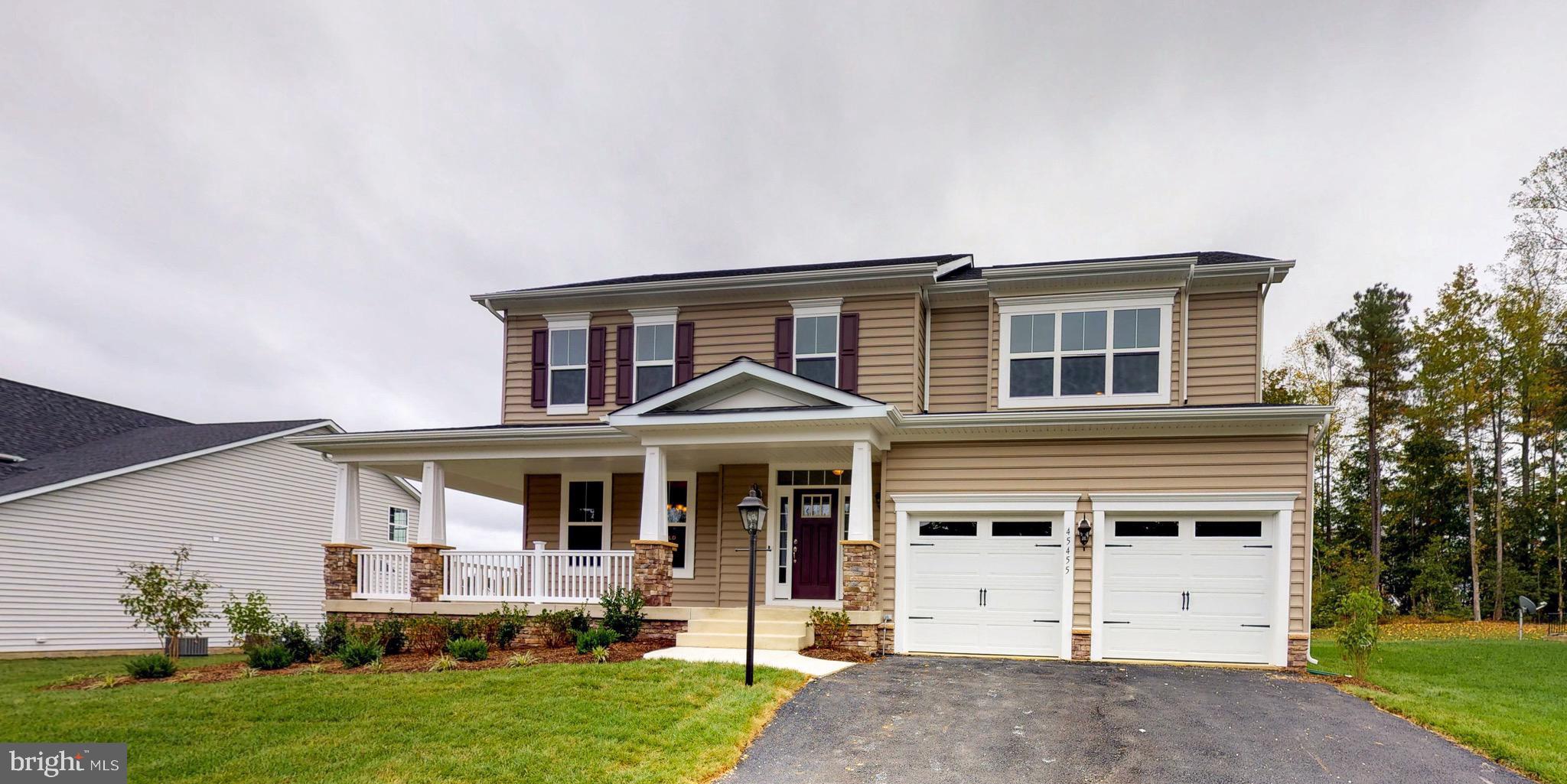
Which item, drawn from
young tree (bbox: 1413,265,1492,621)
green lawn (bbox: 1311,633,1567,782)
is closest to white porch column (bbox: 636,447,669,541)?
green lawn (bbox: 1311,633,1567,782)

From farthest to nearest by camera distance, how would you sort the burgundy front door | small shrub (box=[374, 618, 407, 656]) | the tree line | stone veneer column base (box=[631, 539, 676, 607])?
the tree line < the burgundy front door < stone veneer column base (box=[631, 539, 676, 607]) < small shrub (box=[374, 618, 407, 656])

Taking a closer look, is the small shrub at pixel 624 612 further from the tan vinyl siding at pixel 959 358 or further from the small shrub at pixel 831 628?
the tan vinyl siding at pixel 959 358

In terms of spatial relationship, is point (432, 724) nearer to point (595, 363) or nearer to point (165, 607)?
point (165, 607)

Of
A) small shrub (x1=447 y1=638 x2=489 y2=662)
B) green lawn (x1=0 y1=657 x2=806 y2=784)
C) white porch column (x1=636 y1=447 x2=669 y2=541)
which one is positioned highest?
white porch column (x1=636 y1=447 x2=669 y2=541)

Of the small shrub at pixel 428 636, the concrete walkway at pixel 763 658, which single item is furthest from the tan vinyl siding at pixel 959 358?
the small shrub at pixel 428 636

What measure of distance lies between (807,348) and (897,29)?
18.1ft

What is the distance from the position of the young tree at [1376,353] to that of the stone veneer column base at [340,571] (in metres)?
25.5

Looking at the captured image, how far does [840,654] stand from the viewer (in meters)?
11.4

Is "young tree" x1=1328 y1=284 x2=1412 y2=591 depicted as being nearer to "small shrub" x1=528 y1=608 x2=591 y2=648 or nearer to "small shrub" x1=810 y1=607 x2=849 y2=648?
"small shrub" x1=810 y1=607 x2=849 y2=648

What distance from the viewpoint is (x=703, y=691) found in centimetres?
827

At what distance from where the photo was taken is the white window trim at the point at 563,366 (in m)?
15.4

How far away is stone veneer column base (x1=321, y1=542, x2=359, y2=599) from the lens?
13820 mm

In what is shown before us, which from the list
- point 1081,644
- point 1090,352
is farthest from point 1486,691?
point 1090,352

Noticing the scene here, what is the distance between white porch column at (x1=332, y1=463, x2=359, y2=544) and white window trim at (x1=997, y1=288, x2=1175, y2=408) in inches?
433
